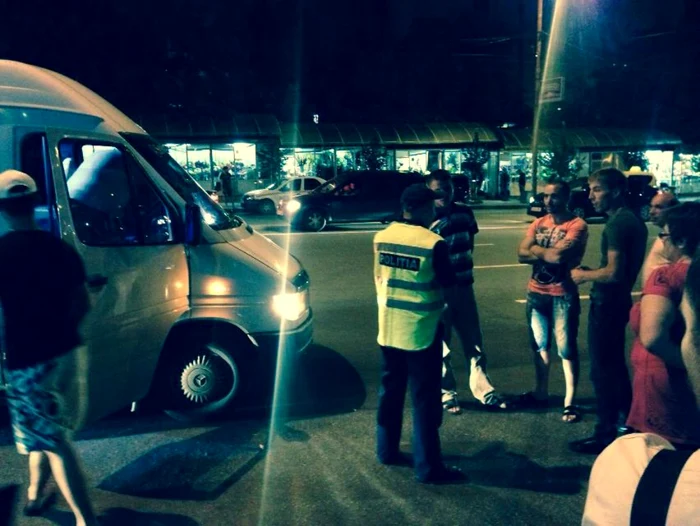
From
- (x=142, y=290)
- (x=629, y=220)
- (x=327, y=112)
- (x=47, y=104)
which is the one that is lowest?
(x=142, y=290)

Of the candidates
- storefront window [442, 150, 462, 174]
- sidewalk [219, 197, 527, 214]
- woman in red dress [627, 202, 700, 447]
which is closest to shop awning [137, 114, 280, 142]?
sidewalk [219, 197, 527, 214]

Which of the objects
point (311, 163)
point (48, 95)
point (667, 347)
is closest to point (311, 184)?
point (311, 163)

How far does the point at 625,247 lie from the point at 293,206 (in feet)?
51.4

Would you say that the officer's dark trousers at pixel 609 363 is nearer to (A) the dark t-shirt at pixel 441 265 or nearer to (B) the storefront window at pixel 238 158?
(A) the dark t-shirt at pixel 441 265

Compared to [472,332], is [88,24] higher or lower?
higher

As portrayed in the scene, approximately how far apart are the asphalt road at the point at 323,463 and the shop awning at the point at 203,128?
27.8 meters

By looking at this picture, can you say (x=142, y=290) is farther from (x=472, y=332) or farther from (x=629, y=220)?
(x=629, y=220)

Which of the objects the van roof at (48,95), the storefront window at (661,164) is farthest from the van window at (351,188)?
the storefront window at (661,164)

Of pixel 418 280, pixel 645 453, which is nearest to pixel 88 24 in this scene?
pixel 418 280

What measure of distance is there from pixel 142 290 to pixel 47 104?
1.35 meters

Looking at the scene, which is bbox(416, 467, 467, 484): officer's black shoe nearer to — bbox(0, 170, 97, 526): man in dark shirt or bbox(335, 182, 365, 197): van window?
bbox(0, 170, 97, 526): man in dark shirt

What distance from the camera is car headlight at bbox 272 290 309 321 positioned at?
212 inches

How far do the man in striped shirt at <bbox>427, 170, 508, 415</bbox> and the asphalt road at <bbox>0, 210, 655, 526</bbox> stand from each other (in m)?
0.17

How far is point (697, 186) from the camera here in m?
42.2
